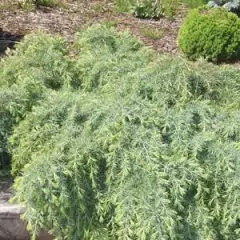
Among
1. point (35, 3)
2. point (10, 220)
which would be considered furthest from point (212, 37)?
point (10, 220)

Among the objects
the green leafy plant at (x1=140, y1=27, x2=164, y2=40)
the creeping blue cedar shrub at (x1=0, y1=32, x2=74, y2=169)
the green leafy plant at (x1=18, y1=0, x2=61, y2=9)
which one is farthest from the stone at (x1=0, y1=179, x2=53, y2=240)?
the green leafy plant at (x1=18, y1=0, x2=61, y2=9)

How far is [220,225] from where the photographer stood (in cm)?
293

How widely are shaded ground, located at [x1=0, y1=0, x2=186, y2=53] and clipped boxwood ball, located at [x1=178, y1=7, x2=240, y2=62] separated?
0.29 m

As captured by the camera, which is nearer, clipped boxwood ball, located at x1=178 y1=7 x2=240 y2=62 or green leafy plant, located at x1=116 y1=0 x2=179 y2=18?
clipped boxwood ball, located at x1=178 y1=7 x2=240 y2=62

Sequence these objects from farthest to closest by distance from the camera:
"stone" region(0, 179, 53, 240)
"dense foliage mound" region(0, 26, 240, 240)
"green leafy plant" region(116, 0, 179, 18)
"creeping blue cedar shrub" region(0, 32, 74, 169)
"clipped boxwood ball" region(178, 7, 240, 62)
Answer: "green leafy plant" region(116, 0, 179, 18) → "clipped boxwood ball" region(178, 7, 240, 62) → "creeping blue cedar shrub" region(0, 32, 74, 169) → "stone" region(0, 179, 53, 240) → "dense foliage mound" region(0, 26, 240, 240)

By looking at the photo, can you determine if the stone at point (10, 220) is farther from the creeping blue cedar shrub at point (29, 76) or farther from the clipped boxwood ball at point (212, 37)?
the clipped boxwood ball at point (212, 37)

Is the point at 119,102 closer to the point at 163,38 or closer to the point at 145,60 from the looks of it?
the point at 145,60

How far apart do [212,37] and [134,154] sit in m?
3.18

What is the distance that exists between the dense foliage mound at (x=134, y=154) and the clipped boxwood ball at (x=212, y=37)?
85.8 inches

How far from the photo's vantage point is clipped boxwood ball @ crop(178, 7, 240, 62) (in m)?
5.74

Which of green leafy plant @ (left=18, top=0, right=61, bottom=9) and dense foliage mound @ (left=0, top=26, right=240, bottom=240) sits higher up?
dense foliage mound @ (left=0, top=26, right=240, bottom=240)

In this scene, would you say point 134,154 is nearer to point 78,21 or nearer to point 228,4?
point 78,21

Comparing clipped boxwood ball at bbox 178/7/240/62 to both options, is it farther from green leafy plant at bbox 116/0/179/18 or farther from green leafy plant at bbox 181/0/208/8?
green leafy plant at bbox 181/0/208/8

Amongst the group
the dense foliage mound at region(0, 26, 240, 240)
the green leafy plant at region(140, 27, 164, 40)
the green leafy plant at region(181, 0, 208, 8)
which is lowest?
the green leafy plant at region(181, 0, 208, 8)
